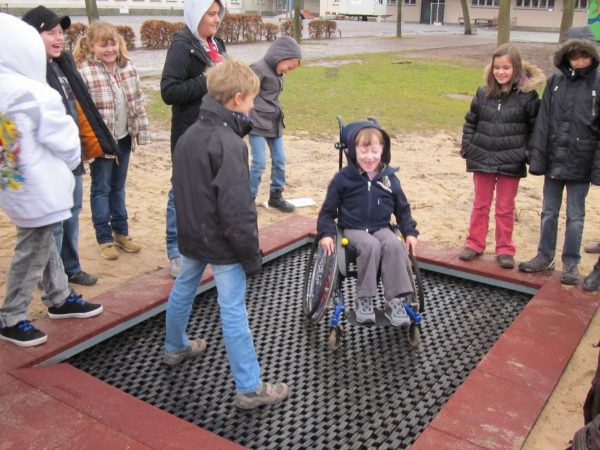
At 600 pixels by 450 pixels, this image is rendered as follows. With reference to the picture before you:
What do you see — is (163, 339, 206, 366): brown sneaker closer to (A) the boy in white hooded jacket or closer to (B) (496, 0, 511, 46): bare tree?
(A) the boy in white hooded jacket

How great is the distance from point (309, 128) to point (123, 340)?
6.12m

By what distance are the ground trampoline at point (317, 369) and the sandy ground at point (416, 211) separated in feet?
1.65

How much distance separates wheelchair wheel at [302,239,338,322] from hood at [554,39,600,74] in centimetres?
195

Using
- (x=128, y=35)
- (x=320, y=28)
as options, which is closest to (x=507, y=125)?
(x=128, y=35)

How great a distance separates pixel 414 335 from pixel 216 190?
1519 mm

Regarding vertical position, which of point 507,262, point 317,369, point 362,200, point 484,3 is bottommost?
point 317,369

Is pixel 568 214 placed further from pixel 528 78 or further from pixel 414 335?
pixel 414 335

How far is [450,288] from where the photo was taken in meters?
4.27

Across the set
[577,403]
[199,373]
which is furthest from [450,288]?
[199,373]

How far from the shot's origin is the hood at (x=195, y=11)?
372cm

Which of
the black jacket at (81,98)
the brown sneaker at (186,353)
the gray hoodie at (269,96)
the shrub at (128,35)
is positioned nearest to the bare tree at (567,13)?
the shrub at (128,35)

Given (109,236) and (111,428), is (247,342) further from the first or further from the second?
(109,236)

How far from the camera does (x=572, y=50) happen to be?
3.81 m

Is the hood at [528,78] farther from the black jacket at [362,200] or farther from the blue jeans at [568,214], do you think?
the black jacket at [362,200]
